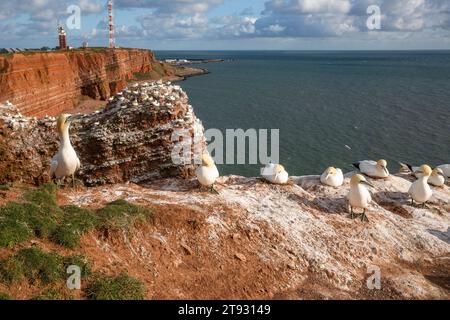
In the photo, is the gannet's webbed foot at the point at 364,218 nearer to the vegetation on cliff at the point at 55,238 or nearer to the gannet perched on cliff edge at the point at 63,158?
the vegetation on cliff at the point at 55,238

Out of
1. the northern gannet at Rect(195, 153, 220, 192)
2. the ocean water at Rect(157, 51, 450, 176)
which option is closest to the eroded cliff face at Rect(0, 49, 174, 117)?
the ocean water at Rect(157, 51, 450, 176)

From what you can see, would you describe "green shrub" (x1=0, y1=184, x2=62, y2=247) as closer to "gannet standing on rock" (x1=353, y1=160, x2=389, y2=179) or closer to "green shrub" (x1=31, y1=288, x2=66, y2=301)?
"green shrub" (x1=31, y1=288, x2=66, y2=301)

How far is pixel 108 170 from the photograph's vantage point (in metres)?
16.5

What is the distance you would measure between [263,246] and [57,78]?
204 feet

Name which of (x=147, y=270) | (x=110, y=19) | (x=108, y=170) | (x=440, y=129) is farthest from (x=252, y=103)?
(x=147, y=270)

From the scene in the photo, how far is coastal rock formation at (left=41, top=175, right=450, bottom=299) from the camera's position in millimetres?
11000

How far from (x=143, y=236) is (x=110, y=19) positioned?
307 feet

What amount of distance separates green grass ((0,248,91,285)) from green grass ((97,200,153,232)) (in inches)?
61.4

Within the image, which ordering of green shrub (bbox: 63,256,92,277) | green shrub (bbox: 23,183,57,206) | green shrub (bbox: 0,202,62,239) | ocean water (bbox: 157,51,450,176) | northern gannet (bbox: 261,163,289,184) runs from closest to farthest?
green shrub (bbox: 63,256,92,277) → green shrub (bbox: 0,202,62,239) → green shrub (bbox: 23,183,57,206) → northern gannet (bbox: 261,163,289,184) → ocean water (bbox: 157,51,450,176)

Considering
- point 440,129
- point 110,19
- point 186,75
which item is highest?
point 110,19

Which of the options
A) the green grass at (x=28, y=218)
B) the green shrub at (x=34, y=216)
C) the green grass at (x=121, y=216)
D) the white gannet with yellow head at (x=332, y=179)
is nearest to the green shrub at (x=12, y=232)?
the green grass at (x=28, y=218)

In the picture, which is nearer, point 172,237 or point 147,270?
point 147,270
